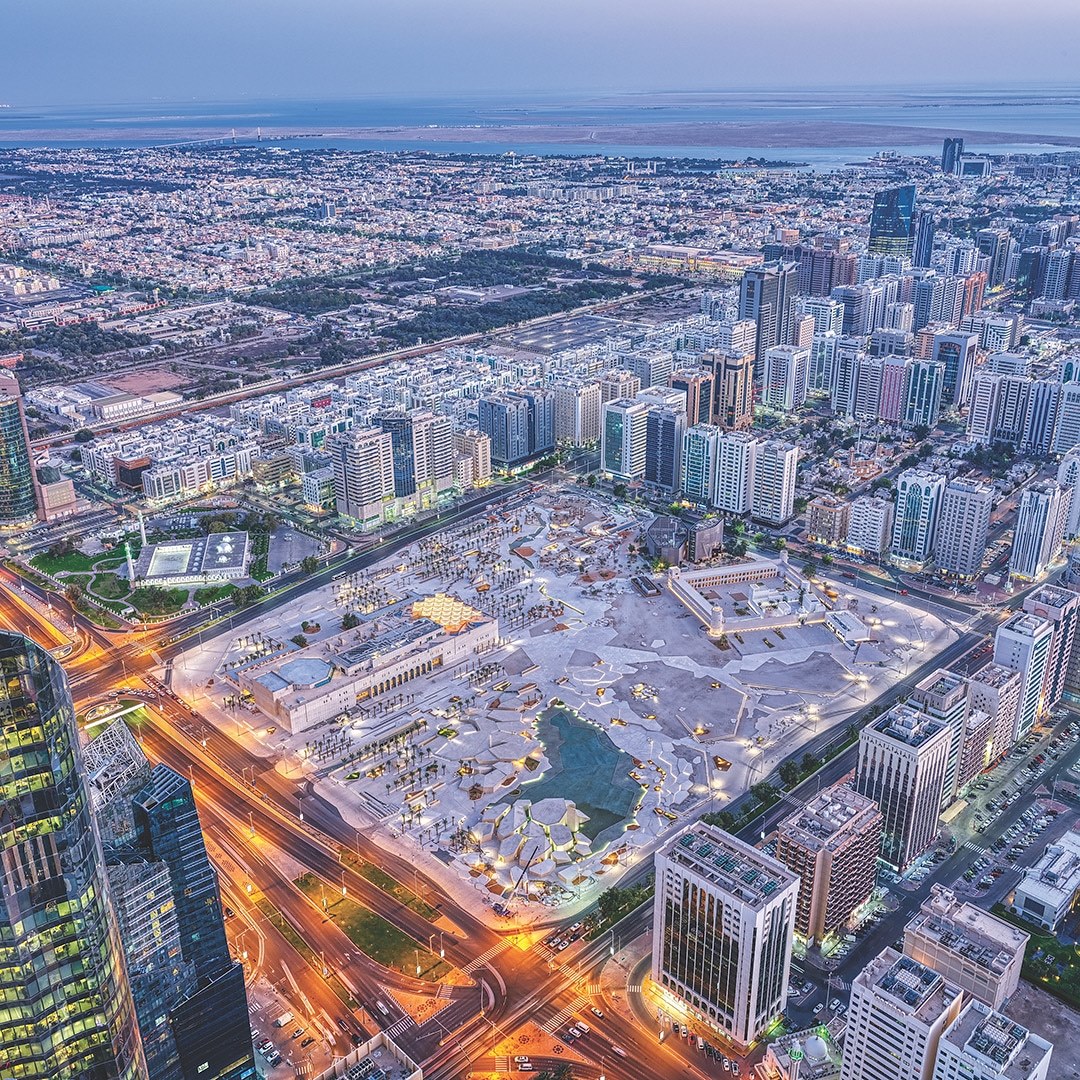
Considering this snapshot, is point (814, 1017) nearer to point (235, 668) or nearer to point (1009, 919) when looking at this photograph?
point (1009, 919)

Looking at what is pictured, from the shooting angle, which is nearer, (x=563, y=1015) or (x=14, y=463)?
(x=563, y=1015)

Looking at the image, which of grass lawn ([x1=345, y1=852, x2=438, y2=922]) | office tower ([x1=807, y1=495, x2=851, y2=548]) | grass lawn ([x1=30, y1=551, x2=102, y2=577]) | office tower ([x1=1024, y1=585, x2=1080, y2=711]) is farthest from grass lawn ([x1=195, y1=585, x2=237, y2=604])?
office tower ([x1=1024, y1=585, x2=1080, y2=711])

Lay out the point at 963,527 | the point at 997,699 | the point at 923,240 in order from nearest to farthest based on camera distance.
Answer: the point at 997,699, the point at 963,527, the point at 923,240

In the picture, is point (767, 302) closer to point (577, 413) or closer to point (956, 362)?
point (956, 362)

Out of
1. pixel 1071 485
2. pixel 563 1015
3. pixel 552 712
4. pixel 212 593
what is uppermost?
pixel 1071 485

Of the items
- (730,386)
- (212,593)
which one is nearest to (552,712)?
(212,593)

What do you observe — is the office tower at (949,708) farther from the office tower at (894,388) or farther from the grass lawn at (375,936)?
the office tower at (894,388)

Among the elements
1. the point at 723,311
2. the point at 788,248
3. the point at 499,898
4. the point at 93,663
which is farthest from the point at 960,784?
the point at 788,248
